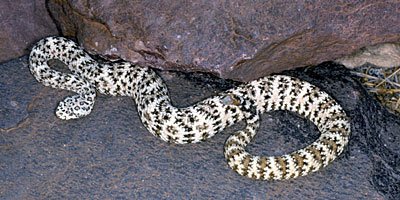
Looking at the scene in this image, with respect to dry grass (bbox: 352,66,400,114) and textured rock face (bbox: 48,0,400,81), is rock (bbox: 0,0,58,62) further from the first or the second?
dry grass (bbox: 352,66,400,114)

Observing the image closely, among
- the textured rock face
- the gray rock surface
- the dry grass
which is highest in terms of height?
the textured rock face

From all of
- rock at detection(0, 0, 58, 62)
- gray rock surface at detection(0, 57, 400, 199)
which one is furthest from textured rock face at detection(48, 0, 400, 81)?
rock at detection(0, 0, 58, 62)

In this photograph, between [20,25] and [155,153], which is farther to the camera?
[20,25]

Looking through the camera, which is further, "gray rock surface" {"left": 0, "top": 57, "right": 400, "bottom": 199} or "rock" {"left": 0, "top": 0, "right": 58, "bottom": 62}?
"rock" {"left": 0, "top": 0, "right": 58, "bottom": 62}

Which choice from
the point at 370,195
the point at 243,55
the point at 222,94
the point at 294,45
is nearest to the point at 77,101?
the point at 222,94

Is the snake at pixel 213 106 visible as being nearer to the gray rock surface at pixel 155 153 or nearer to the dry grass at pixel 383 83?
the gray rock surface at pixel 155 153

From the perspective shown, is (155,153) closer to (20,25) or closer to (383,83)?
(20,25)

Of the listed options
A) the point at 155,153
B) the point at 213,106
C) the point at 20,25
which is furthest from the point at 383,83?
the point at 20,25
